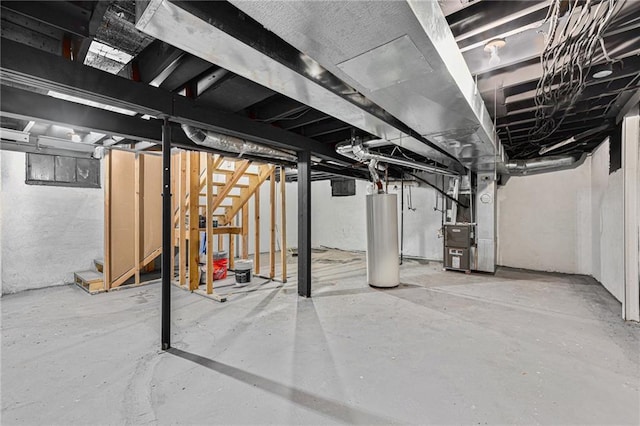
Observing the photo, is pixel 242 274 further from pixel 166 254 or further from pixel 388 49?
→ pixel 388 49

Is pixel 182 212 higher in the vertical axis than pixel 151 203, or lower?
lower

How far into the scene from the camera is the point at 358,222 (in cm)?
A: 732

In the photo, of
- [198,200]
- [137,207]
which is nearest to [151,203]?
[137,207]

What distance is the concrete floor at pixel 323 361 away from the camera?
1.46 metres

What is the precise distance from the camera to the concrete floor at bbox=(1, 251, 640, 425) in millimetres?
1463

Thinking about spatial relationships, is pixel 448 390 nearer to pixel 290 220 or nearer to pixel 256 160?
pixel 256 160

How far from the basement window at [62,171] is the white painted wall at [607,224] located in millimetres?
6794

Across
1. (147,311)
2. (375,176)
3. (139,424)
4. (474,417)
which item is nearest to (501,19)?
(474,417)

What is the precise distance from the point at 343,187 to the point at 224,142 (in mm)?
4944

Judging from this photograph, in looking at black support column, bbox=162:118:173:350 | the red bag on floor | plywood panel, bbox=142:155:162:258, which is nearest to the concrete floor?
black support column, bbox=162:118:173:350

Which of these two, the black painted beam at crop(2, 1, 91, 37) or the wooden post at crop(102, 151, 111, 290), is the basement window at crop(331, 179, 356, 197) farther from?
the black painted beam at crop(2, 1, 91, 37)

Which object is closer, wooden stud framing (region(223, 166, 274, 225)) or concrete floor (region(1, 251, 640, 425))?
concrete floor (region(1, 251, 640, 425))

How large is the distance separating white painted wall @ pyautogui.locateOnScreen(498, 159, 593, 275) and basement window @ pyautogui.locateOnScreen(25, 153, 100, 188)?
275 inches

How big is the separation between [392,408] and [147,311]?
8.68ft
